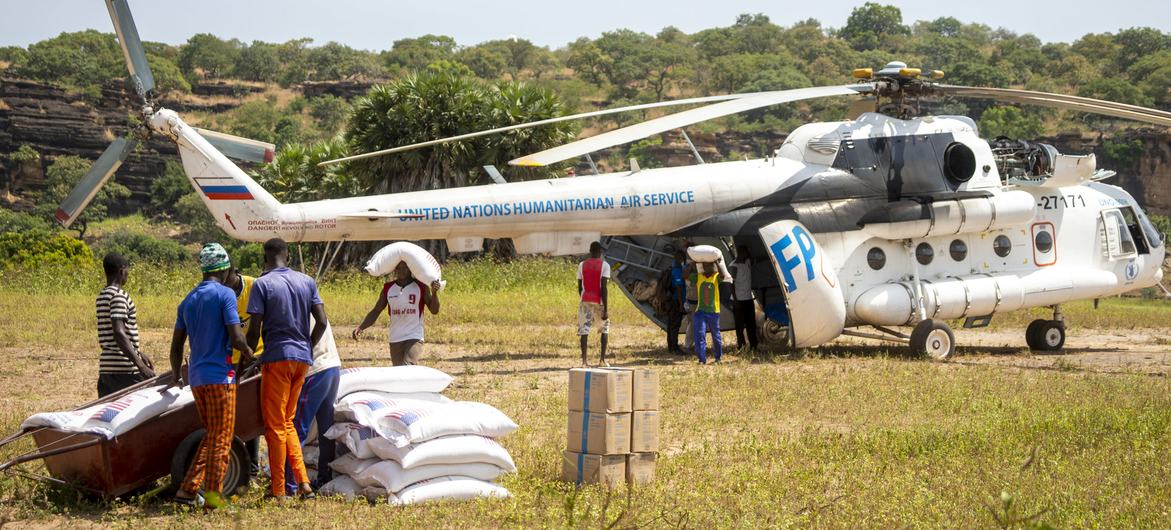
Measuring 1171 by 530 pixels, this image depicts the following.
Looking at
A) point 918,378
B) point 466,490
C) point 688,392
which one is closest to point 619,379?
point 466,490

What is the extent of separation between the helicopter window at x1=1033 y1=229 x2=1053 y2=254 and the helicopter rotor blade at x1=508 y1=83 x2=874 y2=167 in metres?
3.67

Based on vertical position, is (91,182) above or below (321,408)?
above

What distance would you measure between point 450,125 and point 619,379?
1097 inches

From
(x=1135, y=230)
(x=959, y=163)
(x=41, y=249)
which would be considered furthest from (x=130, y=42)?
(x=41, y=249)

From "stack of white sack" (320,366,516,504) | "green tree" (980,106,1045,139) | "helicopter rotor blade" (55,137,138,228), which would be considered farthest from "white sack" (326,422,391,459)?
"green tree" (980,106,1045,139)

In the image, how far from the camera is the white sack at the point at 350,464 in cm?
786

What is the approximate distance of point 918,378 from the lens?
1370 centimetres

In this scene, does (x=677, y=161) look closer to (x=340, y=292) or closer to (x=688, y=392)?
(x=340, y=292)

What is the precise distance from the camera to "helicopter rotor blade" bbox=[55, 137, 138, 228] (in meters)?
13.4

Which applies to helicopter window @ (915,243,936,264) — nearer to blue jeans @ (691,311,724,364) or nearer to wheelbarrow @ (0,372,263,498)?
blue jeans @ (691,311,724,364)

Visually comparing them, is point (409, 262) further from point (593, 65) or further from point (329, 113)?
point (593, 65)

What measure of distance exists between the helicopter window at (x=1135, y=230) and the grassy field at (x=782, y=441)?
10.2 ft

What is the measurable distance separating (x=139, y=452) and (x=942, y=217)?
1150 cm

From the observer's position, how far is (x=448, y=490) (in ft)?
25.3
